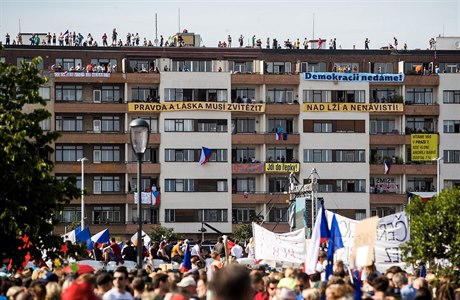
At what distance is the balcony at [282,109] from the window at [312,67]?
3.73m

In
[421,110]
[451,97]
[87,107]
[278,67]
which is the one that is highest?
[278,67]

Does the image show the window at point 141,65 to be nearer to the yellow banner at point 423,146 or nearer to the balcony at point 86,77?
the balcony at point 86,77

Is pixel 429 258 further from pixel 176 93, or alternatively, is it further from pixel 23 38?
pixel 23 38

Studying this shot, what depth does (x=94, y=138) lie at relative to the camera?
349 ft

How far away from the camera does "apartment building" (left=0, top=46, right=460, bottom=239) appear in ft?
350

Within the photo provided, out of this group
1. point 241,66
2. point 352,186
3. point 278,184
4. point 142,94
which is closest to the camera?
point 142,94

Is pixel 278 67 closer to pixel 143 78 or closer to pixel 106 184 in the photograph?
pixel 143 78

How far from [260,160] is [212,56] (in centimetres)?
921

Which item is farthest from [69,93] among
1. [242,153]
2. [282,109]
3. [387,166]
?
[387,166]

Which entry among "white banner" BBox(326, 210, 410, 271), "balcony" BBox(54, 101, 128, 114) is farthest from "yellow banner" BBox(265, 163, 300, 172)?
"white banner" BBox(326, 210, 410, 271)

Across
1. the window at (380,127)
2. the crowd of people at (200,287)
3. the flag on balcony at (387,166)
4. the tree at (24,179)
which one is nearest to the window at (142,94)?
the window at (380,127)

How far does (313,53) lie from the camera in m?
112

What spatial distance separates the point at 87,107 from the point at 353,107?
20917 mm

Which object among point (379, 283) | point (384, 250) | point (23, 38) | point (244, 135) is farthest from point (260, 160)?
point (379, 283)
